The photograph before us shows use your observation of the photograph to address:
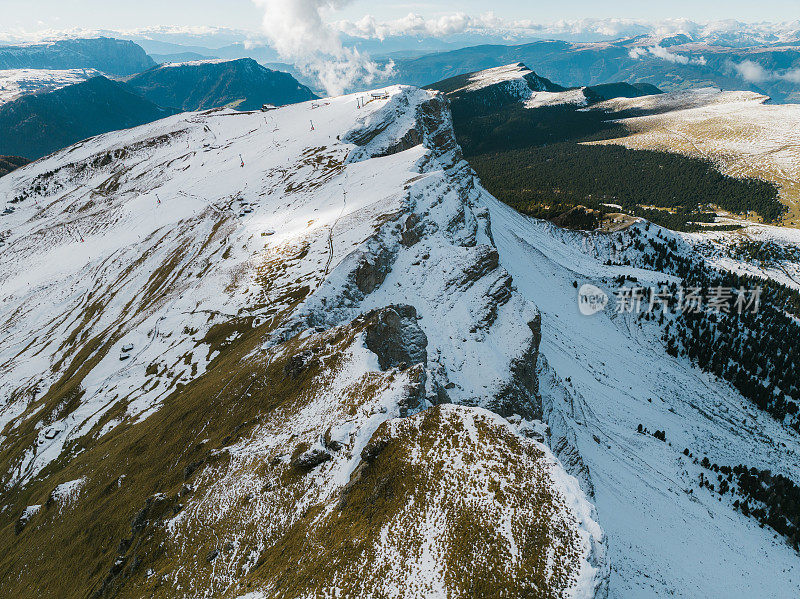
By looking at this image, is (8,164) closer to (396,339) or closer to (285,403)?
(285,403)

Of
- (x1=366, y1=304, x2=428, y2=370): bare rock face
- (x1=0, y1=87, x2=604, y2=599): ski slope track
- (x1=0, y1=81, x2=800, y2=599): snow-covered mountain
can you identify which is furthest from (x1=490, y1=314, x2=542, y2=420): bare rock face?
(x1=366, y1=304, x2=428, y2=370): bare rock face

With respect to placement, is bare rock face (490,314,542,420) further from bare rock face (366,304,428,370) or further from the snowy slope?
bare rock face (366,304,428,370)

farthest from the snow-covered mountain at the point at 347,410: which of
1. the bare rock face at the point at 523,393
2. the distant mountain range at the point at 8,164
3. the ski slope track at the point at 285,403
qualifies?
the distant mountain range at the point at 8,164

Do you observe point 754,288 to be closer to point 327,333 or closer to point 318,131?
point 327,333

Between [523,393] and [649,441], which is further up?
[523,393]

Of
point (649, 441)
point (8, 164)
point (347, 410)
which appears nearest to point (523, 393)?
point (347, 410)

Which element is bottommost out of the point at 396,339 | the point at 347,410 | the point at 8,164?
the point at 396,339

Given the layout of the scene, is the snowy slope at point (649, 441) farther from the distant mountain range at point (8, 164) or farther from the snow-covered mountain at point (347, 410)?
the distant mountain range at point (8, 164)
